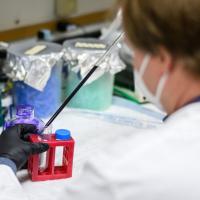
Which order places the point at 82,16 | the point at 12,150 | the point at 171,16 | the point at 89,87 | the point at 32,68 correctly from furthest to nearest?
1. the point at 82,16
2. the point at 89,87
3. the point at 32,68
4. the point at 12,150
5. the point at 171,16

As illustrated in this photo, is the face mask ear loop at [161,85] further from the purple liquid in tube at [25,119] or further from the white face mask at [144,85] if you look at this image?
the purple liquid in tube at [25,119]

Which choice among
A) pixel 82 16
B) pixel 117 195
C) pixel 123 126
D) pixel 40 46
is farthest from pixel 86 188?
pixel 82 16

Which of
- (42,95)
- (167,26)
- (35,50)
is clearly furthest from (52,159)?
(167,26)

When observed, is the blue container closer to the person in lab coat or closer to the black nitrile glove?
the black nitrile glove

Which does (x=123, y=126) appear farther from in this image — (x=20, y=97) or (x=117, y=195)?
(x=117, y=195)

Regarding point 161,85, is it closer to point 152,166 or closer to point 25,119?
point 152,166

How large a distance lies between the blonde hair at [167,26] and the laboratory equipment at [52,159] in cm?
47

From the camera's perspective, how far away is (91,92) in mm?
1619

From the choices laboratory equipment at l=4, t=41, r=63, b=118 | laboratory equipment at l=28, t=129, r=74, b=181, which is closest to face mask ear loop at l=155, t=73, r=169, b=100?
laboratory equipment at l=28, t=129, r=74, b=181

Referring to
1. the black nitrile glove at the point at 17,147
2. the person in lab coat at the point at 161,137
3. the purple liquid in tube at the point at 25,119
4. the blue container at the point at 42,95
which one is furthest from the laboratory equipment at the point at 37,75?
the person in lab coat at the point at 161,137

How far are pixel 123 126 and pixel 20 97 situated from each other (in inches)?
13.4

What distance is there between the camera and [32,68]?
1.50 meters

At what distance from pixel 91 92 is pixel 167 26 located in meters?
0.84

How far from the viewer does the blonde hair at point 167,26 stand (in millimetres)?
769
